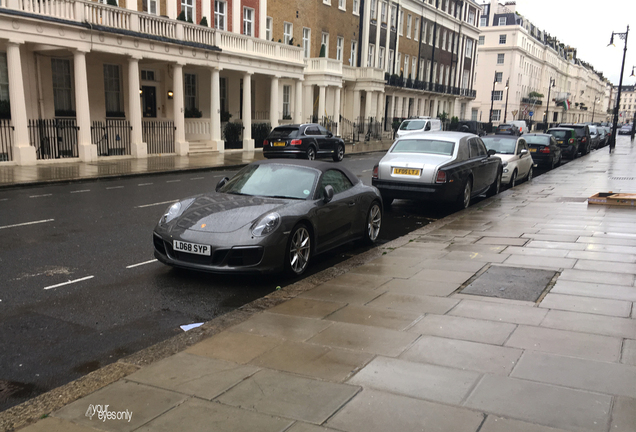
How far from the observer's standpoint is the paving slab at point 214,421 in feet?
10.1

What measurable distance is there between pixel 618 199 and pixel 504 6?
95172 mm

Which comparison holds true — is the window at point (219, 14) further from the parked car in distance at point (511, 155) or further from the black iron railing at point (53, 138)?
the parked car in distance at point (511, 155)

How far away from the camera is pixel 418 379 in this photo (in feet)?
12.1

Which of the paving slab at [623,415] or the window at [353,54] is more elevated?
the window at [353,54]

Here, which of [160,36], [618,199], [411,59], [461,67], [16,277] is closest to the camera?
[16,277]

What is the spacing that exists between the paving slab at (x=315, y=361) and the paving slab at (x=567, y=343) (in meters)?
1.32

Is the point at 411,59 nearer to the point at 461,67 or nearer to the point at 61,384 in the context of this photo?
the point at 461,67

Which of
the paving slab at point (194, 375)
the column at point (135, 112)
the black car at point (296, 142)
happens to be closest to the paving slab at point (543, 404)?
the paving slab at point (194, 375)

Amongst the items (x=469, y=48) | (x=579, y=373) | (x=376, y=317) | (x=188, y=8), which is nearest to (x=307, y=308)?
(x=376, y=317)

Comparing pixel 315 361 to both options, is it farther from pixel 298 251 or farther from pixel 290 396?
pixel 298 251

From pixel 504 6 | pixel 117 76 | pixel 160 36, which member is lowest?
pixel 117 76

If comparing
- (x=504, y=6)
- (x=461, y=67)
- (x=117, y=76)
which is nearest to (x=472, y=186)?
(x=117, y=76)

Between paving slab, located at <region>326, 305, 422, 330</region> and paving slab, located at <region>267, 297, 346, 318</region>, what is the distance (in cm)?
11

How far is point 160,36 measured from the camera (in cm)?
2327
